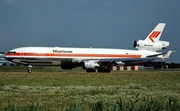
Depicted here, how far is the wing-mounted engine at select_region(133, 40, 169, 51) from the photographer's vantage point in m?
67.5

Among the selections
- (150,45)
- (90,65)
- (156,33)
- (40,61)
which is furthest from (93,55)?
(156,33)

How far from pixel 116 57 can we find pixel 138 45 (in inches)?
242

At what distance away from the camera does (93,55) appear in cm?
6162

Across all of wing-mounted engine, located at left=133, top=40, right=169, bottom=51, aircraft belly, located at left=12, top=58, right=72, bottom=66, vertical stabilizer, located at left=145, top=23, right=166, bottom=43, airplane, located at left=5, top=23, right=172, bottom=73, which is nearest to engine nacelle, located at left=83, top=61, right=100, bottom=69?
airplane, located at left=5, top=23, right=172, bottom=73

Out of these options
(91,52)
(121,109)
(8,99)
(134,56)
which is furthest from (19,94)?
(134,56)

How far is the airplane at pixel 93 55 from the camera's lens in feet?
186

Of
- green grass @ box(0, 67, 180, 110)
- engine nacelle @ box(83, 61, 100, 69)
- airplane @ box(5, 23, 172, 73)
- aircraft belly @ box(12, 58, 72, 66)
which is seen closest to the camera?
green grass @ box(0, 67, 180, 110)

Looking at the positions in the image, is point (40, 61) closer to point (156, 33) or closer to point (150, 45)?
point (150, 45)

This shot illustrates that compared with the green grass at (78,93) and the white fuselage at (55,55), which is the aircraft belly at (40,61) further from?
the green grass at (78,93)

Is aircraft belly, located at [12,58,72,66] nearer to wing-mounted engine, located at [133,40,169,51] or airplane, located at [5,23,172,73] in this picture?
airplane, located at [5,23,172,73]

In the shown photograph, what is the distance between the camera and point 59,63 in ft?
192

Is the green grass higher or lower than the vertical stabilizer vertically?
lower

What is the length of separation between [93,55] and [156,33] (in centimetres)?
1452

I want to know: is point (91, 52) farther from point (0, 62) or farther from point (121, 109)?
point (0, 62)
